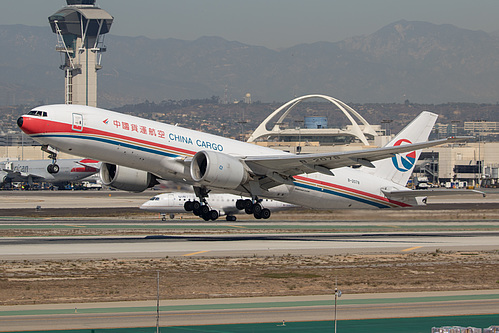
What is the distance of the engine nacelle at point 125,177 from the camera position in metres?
45.7

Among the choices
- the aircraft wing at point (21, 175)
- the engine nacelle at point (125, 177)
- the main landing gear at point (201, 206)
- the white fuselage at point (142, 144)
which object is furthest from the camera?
the aircraft wing at point (21, 175)

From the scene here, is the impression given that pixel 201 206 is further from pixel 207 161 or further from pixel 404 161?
pixel 404 161

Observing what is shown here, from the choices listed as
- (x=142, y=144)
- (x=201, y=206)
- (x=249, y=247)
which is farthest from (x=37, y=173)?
(x=142, y=144)

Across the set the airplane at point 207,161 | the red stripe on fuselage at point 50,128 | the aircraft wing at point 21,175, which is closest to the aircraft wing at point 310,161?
the airplane at point 207,161

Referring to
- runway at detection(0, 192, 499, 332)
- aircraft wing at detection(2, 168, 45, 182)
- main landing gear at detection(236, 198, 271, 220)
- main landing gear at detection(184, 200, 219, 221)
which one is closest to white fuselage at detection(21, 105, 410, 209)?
main landing gear at detection(236, 198, 271, 220)

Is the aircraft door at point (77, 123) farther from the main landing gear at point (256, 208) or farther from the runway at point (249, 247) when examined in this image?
the main landing gear at point (256, 208)

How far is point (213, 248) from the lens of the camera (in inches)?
1677

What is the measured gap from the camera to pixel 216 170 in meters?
41.2

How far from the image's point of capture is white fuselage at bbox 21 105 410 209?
38906 millimetres

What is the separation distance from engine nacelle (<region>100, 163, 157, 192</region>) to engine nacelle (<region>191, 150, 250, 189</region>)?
5.73 metres

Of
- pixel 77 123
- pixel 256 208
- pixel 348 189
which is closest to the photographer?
pixel 77 123

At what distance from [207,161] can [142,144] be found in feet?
13.0

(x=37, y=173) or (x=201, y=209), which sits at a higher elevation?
(x=37, y=173)

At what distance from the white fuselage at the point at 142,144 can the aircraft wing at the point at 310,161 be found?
5.06ft
